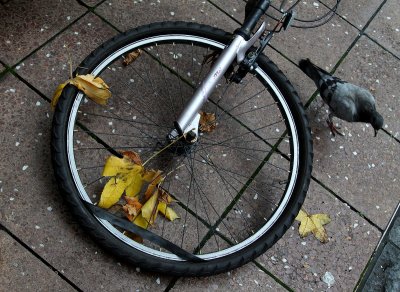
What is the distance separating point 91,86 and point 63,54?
0.59 m

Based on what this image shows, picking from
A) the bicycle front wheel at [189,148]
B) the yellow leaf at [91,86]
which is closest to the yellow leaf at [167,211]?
the bicycle front wheel at [189,148]

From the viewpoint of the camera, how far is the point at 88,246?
2539 mm

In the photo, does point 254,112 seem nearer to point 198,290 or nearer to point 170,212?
point 170,212

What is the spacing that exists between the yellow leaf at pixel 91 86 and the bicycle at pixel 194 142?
0.04 m

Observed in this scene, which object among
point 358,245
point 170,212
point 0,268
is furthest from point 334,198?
point 0,268

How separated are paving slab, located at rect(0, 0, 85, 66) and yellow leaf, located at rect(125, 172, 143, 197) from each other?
104cm

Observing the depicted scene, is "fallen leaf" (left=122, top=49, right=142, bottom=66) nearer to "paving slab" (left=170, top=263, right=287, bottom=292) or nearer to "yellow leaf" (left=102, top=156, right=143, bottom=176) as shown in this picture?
"yellow leaf" (left=102, top=156, right=143, bottom=176)

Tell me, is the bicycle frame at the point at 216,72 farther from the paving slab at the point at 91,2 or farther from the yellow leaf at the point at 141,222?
the paving slab at the point at 91,2

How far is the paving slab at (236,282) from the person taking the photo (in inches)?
103

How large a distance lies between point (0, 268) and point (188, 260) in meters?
0.90

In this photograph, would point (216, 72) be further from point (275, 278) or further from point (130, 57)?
point (275, 278)

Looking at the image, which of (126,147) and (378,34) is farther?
(378,34)

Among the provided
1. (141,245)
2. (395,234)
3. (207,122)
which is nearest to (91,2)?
(207,122)

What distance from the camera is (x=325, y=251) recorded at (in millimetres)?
2949
